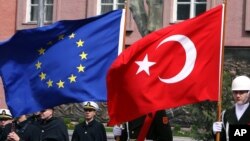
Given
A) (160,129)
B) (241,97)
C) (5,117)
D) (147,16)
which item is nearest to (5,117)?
(5,117)

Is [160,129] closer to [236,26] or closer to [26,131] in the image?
[26,131]

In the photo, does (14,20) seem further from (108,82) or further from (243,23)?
(108,82)

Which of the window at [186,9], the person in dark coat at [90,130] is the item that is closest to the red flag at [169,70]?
the person in dark coat at [90,130]

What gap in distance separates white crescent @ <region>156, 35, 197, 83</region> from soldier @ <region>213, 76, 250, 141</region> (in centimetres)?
57

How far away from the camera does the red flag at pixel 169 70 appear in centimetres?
771

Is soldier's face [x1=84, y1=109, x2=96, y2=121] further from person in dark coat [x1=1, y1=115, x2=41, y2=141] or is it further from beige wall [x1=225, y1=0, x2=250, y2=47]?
beige wall [x1=225, y1=0, x2=250, y2=47]

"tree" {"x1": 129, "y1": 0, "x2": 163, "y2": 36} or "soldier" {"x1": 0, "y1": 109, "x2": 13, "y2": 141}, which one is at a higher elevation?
"tree" {"x1": 129, "y1": 0, "x2": 163, "y2": 36}

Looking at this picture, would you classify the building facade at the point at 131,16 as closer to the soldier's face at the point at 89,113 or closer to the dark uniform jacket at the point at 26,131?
the soldier's face at the point at 89,113

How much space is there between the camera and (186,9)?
2664 centimetres

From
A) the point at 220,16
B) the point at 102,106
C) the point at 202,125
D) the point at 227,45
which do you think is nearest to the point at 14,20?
the point at 102,106

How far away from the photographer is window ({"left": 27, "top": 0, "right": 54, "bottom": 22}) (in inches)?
1144

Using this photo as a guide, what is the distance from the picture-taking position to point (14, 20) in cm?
2961

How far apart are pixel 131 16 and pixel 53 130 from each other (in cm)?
1702

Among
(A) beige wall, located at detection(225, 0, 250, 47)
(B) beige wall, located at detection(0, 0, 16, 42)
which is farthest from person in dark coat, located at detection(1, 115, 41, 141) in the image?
(B) beige wall, located at detection(0, 0, 16, 42)
